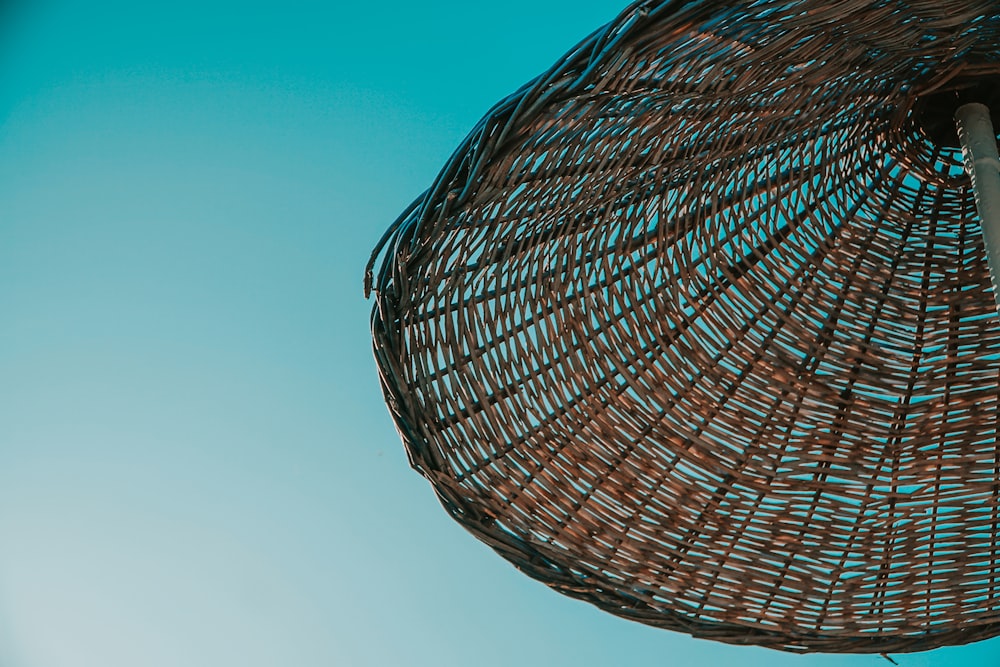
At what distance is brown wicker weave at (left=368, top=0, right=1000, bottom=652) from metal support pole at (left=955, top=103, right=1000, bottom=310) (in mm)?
33

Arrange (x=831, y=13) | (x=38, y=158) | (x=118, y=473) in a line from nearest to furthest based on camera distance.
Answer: (x=831, y=13), (x=38, y=158), (x=118, y=473)

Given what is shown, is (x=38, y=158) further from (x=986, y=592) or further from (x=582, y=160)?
(x=986, y=592)

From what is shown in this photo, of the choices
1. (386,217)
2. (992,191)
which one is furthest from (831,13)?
(386,217)

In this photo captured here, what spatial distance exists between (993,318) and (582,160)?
479 millimetres

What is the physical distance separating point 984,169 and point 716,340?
273 mm

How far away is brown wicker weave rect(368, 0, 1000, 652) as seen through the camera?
750 mm

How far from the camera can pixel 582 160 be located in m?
0.79

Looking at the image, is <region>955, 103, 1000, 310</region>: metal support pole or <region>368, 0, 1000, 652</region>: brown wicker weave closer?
<region>368, 0, 1000, 652</region>: brown wicker weave

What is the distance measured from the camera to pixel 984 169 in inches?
37.0

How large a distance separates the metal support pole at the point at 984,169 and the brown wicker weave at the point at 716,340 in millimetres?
33

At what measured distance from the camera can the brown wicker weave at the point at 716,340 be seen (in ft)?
2.46

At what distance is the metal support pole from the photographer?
870mm

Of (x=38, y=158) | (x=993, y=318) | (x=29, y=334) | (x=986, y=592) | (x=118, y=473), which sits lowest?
(x=986, y=592)

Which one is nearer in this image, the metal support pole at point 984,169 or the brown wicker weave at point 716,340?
the brown wicker weave at point 716,340
